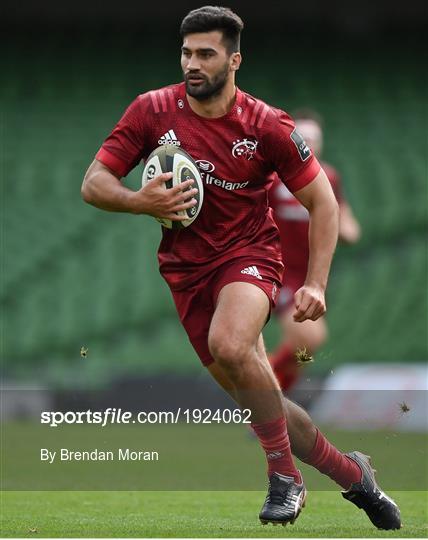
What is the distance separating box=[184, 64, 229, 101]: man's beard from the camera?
507 centimetres

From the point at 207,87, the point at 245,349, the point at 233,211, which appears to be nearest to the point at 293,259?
the point at 233,211

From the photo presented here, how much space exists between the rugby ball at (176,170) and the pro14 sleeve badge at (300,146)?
439 millimetres

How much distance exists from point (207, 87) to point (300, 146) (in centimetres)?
47

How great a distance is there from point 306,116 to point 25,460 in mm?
3532

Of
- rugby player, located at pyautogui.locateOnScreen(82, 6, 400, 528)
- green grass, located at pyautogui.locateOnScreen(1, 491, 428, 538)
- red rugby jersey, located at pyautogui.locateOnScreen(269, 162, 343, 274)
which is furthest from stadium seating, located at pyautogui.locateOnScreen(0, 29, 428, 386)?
rugby player, located at pyautogui.locateOnScreen(82, 6, 400, 528)

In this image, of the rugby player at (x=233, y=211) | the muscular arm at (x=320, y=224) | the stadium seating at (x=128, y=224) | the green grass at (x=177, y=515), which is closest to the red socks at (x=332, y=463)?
the rugby player at (x=233, y=211)

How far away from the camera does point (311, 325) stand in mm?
9508

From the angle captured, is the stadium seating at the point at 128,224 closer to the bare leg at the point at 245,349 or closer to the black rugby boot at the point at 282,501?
the bare leg at the point at 245,349

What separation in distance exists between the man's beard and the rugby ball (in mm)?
242

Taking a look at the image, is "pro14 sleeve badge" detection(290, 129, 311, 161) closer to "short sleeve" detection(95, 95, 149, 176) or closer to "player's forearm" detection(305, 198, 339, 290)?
"player's forearm" detection(305, 198, 339, 290)

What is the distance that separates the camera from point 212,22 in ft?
16.6

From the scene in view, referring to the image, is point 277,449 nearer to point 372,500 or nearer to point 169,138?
point 372,500

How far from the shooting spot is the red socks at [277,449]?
4965 millimetres

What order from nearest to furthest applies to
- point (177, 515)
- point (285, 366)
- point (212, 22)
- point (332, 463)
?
1. point (212, 22)
2. point (332, 463)
3. point (177, 515)
4. point (285, 366)
